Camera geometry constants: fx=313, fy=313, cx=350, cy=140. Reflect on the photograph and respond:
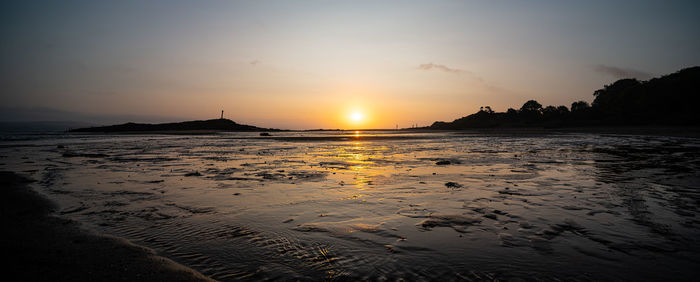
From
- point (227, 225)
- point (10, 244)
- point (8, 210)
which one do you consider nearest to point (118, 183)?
point (8, 210)

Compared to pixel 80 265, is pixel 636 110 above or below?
above

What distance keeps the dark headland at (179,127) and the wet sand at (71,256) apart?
286ft

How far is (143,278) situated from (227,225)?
2033 mm

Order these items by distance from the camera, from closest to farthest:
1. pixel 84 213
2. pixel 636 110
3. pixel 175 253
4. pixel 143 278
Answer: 1. pixel 143 278
2. pixel 175 253
3. pixel 84 213
4. pixel 636 110

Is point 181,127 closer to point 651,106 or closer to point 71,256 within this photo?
point 71,256

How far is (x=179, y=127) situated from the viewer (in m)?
94.0

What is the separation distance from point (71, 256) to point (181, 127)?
10215 centimetres

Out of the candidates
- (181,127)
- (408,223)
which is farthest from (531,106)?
(408,223)

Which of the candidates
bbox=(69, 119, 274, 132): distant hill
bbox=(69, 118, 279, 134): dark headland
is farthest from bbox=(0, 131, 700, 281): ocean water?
bbox=(69, 119, 274, 132): distant hill

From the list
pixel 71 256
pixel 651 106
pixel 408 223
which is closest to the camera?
pixel 71 256

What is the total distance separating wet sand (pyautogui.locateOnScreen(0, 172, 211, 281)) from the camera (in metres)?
3.34

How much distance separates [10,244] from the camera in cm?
418

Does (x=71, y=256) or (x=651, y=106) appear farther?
(x=651, y=106)

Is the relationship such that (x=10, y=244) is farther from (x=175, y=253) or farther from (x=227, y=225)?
(x=227, y=225)
